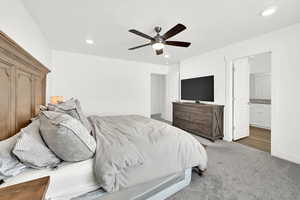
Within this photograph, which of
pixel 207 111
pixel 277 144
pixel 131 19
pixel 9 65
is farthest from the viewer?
pixel 207 111

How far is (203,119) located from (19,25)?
3.88 metres

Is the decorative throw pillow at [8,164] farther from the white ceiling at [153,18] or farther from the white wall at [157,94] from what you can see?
the white wall at [157,94]

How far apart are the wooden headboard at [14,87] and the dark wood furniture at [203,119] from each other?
3543 mm

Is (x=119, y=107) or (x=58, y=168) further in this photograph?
(x=119, y=107)

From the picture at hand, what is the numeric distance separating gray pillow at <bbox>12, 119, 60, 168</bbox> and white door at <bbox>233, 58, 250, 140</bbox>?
381 cm

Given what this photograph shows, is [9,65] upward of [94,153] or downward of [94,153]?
upward

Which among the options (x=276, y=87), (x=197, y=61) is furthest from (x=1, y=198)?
(x=197, y=61)

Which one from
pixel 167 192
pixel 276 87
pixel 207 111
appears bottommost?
pixel 167 192

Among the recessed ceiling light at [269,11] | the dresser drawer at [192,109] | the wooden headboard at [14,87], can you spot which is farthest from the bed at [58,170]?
the recessed ceiling light at [269,11]

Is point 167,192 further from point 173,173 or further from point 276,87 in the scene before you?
point 276,87

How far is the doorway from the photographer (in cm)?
334

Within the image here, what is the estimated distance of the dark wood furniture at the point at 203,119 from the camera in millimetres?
3238

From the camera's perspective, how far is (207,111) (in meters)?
3.34

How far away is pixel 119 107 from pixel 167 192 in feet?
11.0
